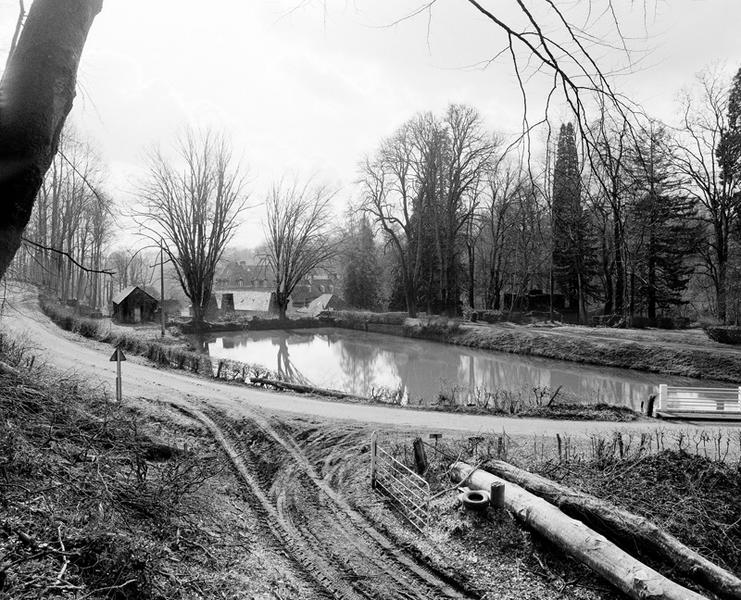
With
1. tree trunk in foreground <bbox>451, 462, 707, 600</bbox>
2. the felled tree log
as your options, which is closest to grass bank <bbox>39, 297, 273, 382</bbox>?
the felled tree log

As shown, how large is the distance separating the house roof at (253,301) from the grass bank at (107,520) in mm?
47458

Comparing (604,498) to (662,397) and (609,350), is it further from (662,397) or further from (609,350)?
(609,350)

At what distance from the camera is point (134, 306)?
41438mm

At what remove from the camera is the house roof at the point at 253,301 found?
55969 mm

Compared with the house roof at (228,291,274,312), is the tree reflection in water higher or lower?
lower

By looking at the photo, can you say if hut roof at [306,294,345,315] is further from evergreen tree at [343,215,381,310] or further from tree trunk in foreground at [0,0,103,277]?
tree trunk in foreground at [0,0,103,277]

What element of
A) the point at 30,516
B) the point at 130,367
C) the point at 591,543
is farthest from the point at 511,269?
the point at 30,516

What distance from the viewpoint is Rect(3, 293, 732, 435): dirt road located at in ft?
42.5

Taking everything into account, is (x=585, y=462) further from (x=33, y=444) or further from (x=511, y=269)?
(x=511, y=269)

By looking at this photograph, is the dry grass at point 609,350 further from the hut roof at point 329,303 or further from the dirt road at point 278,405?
the hut roof at point 329,303

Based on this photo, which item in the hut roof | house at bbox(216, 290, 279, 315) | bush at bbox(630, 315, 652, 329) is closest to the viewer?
bush at bbox(630, 315, 652, 329)

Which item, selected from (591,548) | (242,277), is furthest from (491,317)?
(242,277)

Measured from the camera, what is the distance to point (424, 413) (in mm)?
14812

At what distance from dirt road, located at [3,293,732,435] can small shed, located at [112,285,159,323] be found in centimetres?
2056
